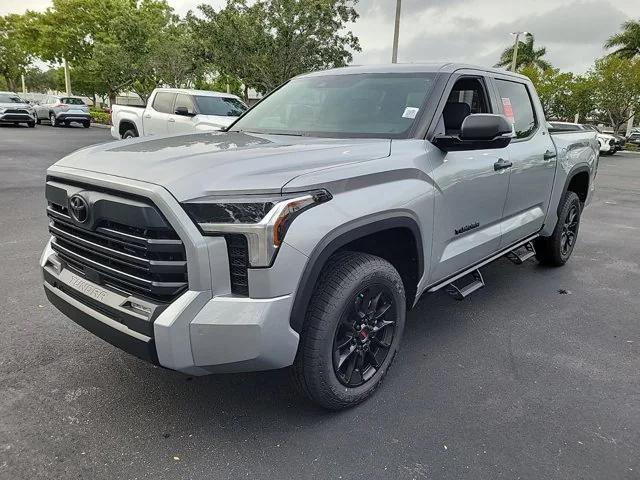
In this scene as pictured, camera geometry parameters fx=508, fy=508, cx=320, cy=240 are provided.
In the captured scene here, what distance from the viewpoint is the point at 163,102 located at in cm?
1282

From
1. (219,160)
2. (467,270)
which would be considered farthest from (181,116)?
(219,160)

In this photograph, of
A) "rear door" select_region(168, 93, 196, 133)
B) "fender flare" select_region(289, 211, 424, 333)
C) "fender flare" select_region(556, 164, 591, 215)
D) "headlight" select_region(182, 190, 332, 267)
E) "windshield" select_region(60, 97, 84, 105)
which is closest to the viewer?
"headlight" select_region(182, 190, 332, 267)

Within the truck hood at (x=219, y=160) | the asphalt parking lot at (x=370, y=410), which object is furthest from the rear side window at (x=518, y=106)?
the truck hood at (x=219, y=160)

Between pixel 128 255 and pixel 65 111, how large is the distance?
28866mm

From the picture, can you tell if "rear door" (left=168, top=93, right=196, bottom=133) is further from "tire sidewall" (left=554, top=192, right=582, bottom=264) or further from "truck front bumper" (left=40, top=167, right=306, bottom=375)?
"truck front bumper" (left=40, top=167, right=306, bottom=375)

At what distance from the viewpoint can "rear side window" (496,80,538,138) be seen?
13.2 feet

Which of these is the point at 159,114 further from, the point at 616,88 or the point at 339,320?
the point at 616,88

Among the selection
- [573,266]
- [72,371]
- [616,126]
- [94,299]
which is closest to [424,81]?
[94,299]

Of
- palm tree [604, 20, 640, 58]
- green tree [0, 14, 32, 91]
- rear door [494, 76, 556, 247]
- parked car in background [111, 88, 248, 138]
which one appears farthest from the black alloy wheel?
green tree [0, 14, 32, 91]

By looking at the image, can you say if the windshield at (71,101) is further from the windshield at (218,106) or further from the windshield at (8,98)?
the windshield at (218,106)

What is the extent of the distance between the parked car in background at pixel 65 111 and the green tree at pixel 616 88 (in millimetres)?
29936

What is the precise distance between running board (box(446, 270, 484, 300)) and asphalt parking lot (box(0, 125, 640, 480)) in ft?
1.18

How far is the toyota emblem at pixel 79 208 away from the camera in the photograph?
2.33m

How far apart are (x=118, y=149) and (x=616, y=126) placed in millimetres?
36244
